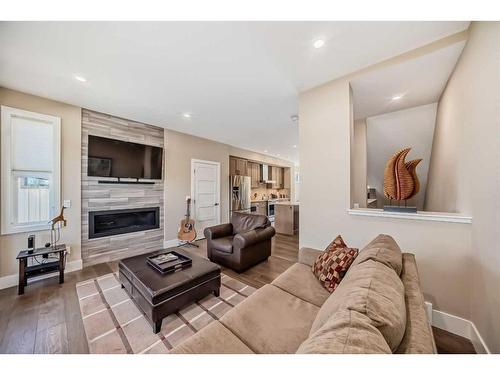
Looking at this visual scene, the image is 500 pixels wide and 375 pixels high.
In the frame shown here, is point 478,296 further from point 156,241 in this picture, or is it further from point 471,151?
point 156,241

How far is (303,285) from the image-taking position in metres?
1.60

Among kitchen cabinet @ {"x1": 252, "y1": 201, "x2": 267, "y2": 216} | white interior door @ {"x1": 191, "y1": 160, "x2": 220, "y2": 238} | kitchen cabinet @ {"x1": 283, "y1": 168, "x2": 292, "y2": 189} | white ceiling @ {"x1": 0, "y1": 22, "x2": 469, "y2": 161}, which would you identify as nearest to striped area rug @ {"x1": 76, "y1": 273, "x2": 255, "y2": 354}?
white interior door @ {"x1": 191, "y1": 160, "x2": 220, "y2": 238}

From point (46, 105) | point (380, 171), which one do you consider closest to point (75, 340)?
point (46, 105)

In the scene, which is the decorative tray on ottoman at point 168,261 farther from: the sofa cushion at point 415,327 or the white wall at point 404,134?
the white wall at point 404,134

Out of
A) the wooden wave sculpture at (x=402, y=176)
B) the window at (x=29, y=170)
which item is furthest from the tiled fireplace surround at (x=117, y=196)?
the wooden wave sculpture at (x=402, y=176)

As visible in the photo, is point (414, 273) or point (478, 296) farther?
point (478, 296)

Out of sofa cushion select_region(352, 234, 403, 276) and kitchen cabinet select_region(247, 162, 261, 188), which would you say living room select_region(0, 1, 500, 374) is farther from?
kitchen cabinet select_region(247, 162, 261, 188)

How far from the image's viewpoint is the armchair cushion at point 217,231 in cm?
323

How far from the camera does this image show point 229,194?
5.61 meters

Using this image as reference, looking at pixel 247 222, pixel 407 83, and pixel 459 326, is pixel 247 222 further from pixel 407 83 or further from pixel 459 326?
pixel 407 83

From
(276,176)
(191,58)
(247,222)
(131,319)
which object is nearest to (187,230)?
(247,222)
